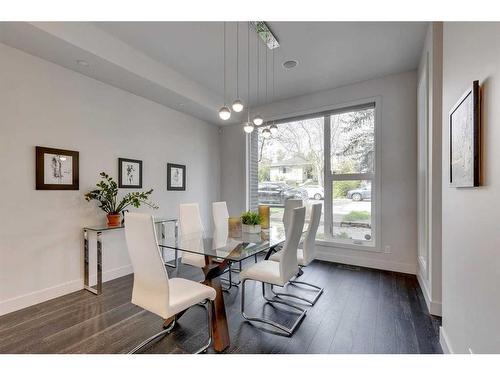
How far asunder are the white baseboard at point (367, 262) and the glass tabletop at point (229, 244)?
1609 millimetres

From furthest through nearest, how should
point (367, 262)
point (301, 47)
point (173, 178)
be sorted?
point (173, 178) < point (367, 262) < point (301, 47)

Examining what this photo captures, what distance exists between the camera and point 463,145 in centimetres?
142

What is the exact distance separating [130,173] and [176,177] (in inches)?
35.1

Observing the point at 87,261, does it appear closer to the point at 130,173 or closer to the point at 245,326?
the point at 130,173

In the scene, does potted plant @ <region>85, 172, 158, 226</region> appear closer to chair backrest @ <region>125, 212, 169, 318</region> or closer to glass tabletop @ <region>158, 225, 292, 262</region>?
glass tabletop @ <region>158, 225, 292, 262</region>

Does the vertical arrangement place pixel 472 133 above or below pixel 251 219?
above

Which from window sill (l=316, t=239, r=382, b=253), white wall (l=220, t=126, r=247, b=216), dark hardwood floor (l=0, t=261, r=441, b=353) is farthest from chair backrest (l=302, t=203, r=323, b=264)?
white wall (l=220, t=126, r=247, b=216)

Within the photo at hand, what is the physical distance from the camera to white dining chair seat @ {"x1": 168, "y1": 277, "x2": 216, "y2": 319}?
1.62 metres

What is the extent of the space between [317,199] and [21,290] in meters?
4.19

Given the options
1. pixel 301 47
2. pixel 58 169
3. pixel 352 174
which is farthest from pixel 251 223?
pixel 58 169

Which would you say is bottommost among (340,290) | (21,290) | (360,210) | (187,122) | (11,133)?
(340,290)

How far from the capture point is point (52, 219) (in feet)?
9.05
